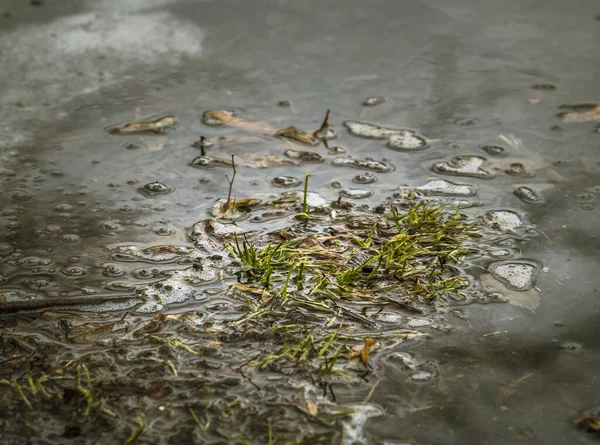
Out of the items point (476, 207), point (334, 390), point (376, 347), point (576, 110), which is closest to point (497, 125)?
point (576, 110)

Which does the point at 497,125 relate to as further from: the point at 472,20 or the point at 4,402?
the point at 4,402

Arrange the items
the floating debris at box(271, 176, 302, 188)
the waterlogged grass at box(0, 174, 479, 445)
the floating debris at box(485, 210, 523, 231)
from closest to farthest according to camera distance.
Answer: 1. the waterlogged grass at box(0, 174, 479, 445)
2. the floating debris at box(485, 210, 523, 231)
3. the floating debris at box(271, 176, 302, 188)

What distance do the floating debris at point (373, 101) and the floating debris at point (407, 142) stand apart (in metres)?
0.30

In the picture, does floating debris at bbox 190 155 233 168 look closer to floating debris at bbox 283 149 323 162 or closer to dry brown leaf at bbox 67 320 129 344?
floating debris at bbox 283 149 323 162

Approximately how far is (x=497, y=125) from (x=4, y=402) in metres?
2.35

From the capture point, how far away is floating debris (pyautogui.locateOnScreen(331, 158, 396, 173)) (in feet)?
9.52

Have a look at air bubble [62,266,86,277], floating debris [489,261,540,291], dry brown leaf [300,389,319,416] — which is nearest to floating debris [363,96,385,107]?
floating debris [489,261,540,291]

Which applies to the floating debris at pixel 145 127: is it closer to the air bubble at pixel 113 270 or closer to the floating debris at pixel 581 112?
the air bubble at pixel 113 270

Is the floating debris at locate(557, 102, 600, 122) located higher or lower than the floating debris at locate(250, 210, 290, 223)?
higher

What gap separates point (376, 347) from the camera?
6.41ft

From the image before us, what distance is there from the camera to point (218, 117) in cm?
328

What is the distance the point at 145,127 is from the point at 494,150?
1511 mm

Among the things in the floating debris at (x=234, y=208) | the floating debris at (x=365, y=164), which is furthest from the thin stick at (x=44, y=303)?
the floating debris at (x=365, y=164)

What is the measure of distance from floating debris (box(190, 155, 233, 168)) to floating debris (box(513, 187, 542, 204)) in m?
1.13
